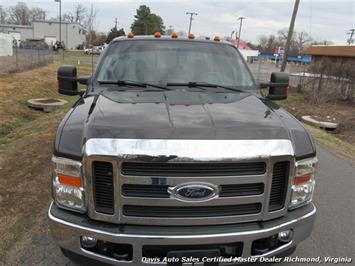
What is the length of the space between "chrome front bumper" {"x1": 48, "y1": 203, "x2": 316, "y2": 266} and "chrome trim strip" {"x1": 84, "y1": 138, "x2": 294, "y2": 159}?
0.49 meters

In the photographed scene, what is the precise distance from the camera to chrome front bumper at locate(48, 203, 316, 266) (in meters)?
2.40

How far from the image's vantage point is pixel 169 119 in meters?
2.65

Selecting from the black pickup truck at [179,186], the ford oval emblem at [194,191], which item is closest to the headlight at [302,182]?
the black pickup truck at [179,186]

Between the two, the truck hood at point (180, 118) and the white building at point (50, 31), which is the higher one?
the white building at point (50, 31)

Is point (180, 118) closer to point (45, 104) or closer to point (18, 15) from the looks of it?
point (45, 104)

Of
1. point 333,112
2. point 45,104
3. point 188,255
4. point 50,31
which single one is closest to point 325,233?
point 188,255

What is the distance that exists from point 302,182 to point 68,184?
1.67 metres

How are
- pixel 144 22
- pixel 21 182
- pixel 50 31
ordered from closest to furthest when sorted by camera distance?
pixel 21 182, pixel 144 22, pixel 50 31

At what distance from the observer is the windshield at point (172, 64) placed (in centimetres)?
397

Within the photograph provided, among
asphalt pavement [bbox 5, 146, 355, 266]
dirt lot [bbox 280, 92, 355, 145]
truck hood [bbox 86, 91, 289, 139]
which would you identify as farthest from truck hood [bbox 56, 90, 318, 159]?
dirt lot [bbox 280, 92, 355, 145]

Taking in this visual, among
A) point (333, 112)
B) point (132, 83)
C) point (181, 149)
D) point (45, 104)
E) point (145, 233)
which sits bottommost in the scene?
point (333, 112)

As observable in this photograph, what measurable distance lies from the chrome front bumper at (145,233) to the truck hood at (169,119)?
1.60ft

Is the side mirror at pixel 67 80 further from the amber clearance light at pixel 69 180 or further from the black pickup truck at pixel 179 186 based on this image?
the amber clearance light at pixel 69 180

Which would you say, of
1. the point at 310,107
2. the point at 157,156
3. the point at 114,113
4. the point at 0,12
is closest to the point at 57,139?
the point at 114,113
